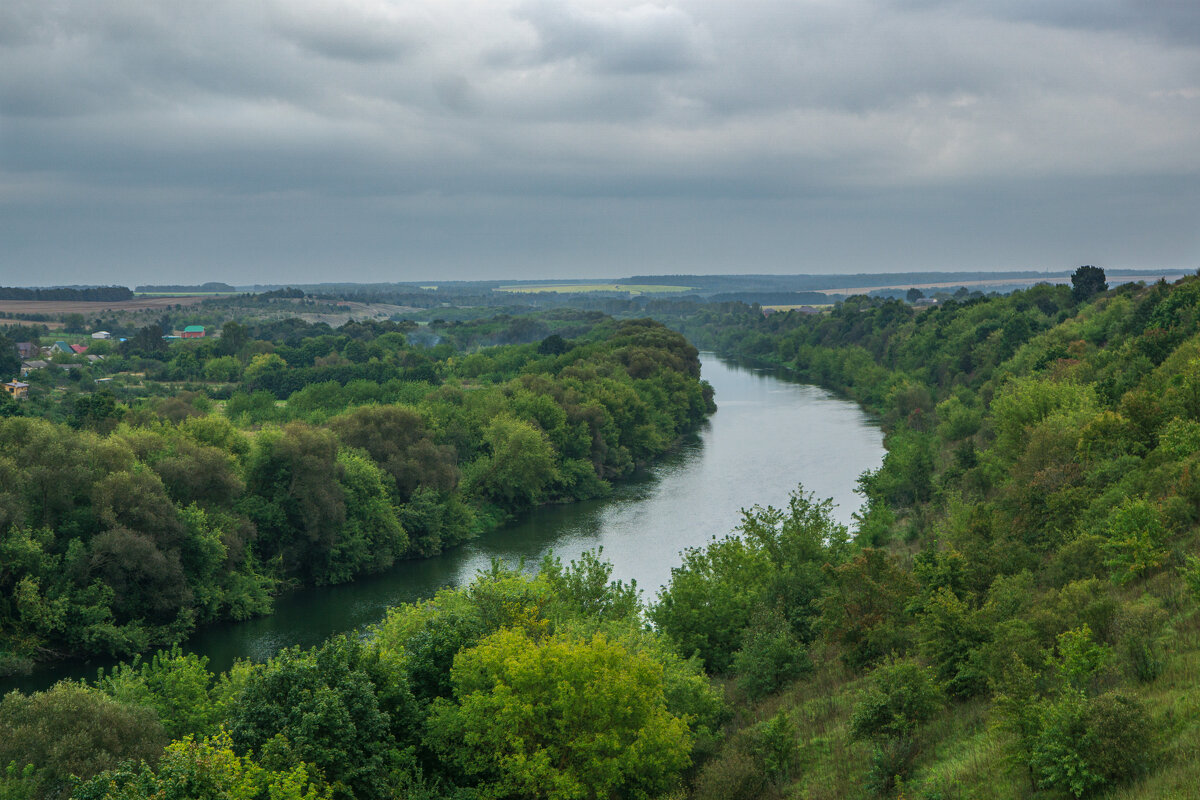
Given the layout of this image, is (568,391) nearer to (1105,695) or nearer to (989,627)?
(989,627)

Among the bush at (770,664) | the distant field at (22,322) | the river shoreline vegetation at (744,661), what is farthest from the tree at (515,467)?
the distant field at (22,322)

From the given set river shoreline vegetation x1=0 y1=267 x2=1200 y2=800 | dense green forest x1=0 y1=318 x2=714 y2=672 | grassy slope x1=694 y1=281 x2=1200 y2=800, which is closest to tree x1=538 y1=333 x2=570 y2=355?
dense green forest x1=0 y1=318 x2=714 y2=672

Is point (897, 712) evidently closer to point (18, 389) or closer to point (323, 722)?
point (323, 722)

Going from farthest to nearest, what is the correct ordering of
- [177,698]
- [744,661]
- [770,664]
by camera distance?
[744,661] < [770,664] < [177,698]

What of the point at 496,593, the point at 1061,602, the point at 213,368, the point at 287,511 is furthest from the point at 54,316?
the point at 1061,602

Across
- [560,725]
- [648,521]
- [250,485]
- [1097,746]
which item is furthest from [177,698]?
[648,521]

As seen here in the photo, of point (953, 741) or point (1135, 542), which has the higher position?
point (1135, 542)

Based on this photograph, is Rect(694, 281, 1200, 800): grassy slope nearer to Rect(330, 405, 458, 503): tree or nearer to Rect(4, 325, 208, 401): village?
Rect(330, 405, 458, 503): tree
